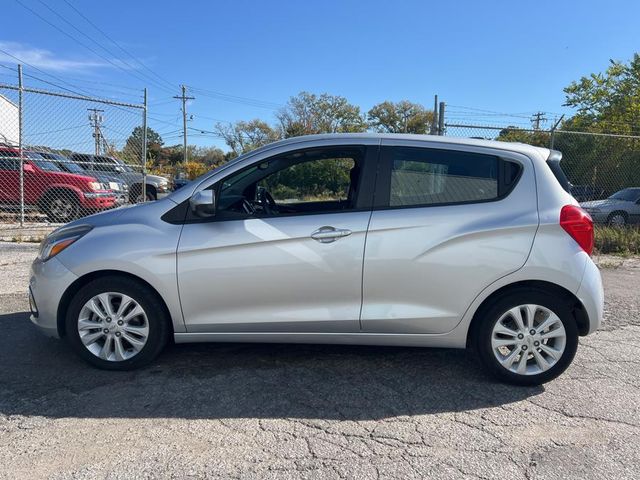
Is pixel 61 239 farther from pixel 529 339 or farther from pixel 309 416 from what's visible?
pixel 529 339

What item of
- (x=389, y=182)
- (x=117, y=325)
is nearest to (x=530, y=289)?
(x=389, y=182)

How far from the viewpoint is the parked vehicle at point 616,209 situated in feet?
43.3

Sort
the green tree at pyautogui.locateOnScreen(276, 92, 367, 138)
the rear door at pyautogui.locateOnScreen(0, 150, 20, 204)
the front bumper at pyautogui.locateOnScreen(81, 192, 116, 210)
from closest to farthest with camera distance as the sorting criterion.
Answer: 1. the rear door at pyautogui.locateOnScreen(0, 150, 20, 204)
2. the front bumper at pyautogui.locateOnScreen(81, 192, 116, 210)
3. the green tree at pyautogui.locateOnScreen(276, 92, 367, 138)

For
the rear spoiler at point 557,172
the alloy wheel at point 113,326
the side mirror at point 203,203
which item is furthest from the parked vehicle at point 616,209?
the alloy wheel at point 113,326

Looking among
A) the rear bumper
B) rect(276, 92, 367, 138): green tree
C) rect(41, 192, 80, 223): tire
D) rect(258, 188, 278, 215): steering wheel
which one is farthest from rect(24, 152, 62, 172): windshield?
rect(276, 92, 367, 138): green tree

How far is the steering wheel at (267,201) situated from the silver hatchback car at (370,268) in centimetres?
54

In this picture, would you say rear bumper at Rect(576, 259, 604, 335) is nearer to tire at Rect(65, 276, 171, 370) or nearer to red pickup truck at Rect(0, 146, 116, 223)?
tire at Rect(65, 276, 171, 370)

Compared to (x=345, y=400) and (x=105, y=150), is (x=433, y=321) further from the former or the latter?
(x=105, y=150)

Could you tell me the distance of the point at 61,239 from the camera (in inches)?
145

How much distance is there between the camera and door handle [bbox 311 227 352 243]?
347 cm

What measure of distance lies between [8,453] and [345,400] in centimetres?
197

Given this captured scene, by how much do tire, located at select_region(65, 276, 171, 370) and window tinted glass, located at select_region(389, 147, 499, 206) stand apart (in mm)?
1919

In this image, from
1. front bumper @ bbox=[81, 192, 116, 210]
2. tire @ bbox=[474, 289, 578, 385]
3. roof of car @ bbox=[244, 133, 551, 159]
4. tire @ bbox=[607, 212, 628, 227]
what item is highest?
roof of car @ bbox=[244, 133, 551, 159]

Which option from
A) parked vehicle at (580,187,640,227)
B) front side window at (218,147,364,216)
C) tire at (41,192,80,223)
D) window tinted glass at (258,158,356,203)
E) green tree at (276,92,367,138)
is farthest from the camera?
green tree at (276,92,367,138)
